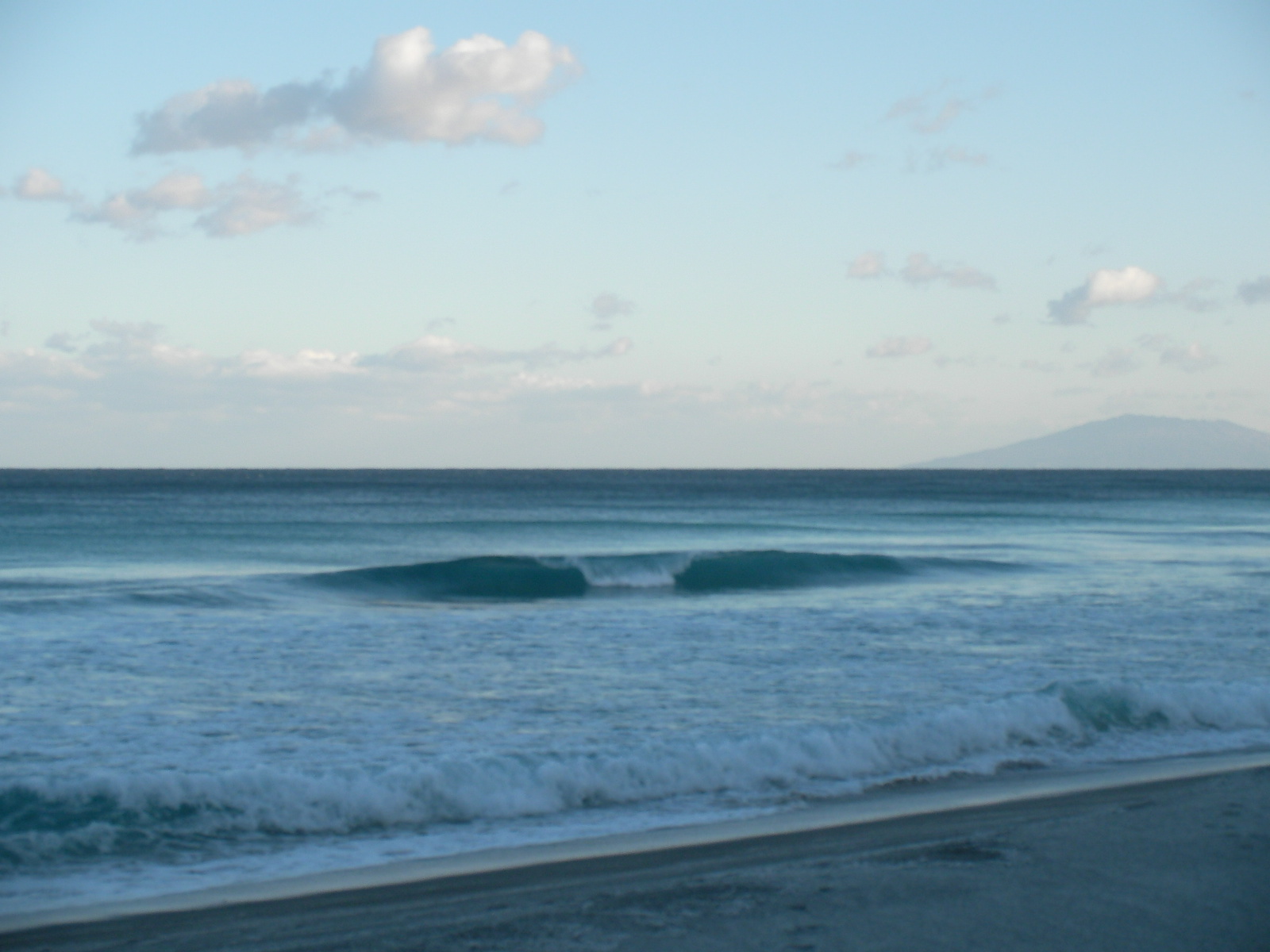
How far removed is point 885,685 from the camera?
1016 cm

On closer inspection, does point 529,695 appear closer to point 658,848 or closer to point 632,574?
point 658,848

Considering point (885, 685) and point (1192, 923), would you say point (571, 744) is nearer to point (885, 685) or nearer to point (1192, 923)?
point (885, 685)

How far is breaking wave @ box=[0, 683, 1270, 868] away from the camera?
6305mm

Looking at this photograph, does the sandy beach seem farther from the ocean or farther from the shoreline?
the ocean

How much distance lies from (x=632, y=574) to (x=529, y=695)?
14.4 m

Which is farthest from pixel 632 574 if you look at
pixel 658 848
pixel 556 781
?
pixel 658 848

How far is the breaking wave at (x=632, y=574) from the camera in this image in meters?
21.3

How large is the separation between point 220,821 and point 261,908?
5.02 feet

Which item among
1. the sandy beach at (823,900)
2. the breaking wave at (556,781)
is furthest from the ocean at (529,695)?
the sandy beach at (823,900)

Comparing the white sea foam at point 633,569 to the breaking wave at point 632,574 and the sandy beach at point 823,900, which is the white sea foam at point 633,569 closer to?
the breaking wave at point 632,574

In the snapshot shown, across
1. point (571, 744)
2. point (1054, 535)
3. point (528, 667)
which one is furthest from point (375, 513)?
point (571, 744)

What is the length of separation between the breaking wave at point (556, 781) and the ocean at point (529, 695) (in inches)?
0.9

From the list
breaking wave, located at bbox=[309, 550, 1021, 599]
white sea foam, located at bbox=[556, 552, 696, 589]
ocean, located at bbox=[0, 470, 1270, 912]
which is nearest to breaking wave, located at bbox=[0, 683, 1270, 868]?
ocean, located at bbox=[0, 470, 1270, 912]

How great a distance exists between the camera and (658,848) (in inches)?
238
